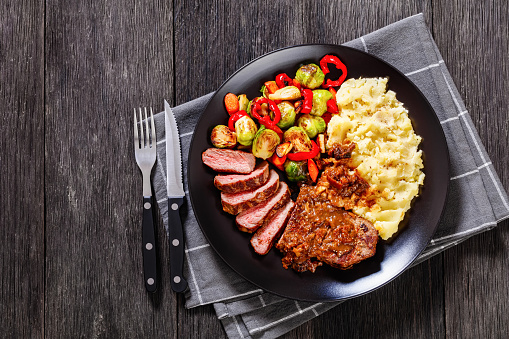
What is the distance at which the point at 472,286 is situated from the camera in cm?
388

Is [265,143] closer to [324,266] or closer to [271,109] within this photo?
[271,109]

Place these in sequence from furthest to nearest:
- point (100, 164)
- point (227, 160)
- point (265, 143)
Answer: point (100, 164) → point (227, 160) → point (265, 143)

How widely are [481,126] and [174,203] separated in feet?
8.55

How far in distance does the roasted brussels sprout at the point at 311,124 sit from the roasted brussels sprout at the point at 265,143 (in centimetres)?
24

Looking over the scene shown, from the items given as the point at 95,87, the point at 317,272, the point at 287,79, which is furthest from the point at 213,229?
the point at 95,87

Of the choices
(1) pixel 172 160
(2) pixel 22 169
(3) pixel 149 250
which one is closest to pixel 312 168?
(1) pixel 172 160

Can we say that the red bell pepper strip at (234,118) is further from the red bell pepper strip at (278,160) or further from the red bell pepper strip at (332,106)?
the red bell pepper strip at (332,106)

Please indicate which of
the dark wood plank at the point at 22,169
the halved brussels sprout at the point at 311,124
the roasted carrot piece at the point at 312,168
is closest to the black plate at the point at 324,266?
the halved brussels sprout at the point at 311,124

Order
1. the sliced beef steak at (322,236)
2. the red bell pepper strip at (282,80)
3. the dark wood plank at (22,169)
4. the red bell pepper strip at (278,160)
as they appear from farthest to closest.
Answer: the dark wood plank at (22,169) → the red bell pepper strip at (282,80) → the red bell pepper strip at (278,160) → the sliced beef steak at (322,236)

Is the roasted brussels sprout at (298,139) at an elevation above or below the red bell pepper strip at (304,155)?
above

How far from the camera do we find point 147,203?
3.73 metres

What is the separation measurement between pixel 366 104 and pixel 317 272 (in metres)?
1.34

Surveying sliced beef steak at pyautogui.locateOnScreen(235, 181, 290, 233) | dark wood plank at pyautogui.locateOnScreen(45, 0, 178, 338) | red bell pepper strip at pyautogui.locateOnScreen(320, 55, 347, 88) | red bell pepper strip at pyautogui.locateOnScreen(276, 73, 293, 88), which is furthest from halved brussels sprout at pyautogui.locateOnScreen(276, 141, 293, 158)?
dark wood plank at pyautogui.locateOnScreen(45, 0, 178, 338)

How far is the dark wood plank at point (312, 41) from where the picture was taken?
3854mm
